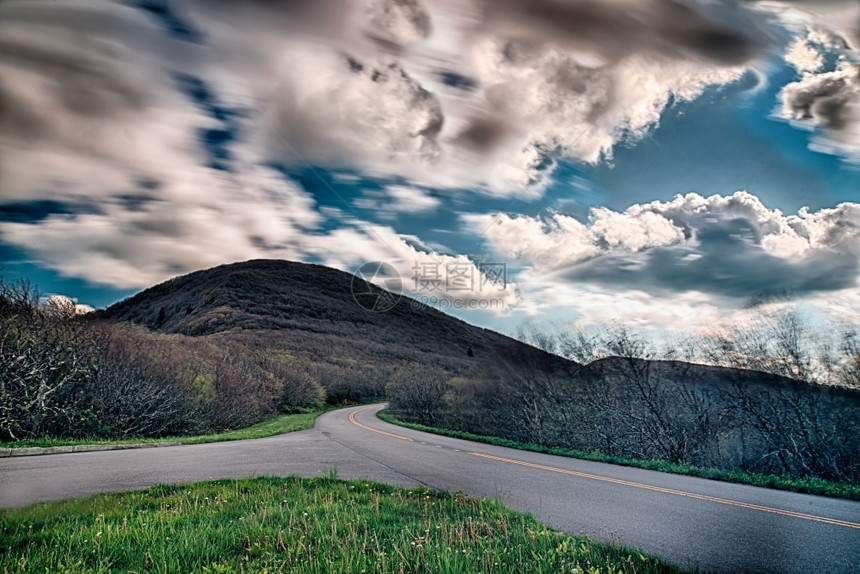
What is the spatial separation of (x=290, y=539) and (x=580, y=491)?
5.87 meters

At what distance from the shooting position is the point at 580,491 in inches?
361

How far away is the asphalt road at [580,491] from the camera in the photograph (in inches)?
223

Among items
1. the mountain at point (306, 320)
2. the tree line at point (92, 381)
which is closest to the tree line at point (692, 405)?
the tree line at point (92, 381)

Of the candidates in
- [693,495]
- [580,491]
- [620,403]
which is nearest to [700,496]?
[693,495]

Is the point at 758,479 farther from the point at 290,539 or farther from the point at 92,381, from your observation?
the point at 92,381

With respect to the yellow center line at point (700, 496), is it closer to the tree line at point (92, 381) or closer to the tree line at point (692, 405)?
the tree line at point (692, 405)

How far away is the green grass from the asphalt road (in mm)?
1142

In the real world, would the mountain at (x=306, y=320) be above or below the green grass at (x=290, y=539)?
above

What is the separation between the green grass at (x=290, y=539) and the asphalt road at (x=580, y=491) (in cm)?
114

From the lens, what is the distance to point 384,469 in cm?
1206

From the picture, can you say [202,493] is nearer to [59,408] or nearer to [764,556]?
[764,556]

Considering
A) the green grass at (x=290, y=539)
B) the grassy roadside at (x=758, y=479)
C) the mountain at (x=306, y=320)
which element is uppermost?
the mountain at (x=306, y=320)

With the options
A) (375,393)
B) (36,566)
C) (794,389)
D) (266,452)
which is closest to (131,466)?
(266,452)

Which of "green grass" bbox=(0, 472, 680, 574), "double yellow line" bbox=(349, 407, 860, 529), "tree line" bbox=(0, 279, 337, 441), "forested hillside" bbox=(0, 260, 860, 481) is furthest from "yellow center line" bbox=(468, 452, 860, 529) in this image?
"tree line" bbox=(0, 279, 337, 441)
